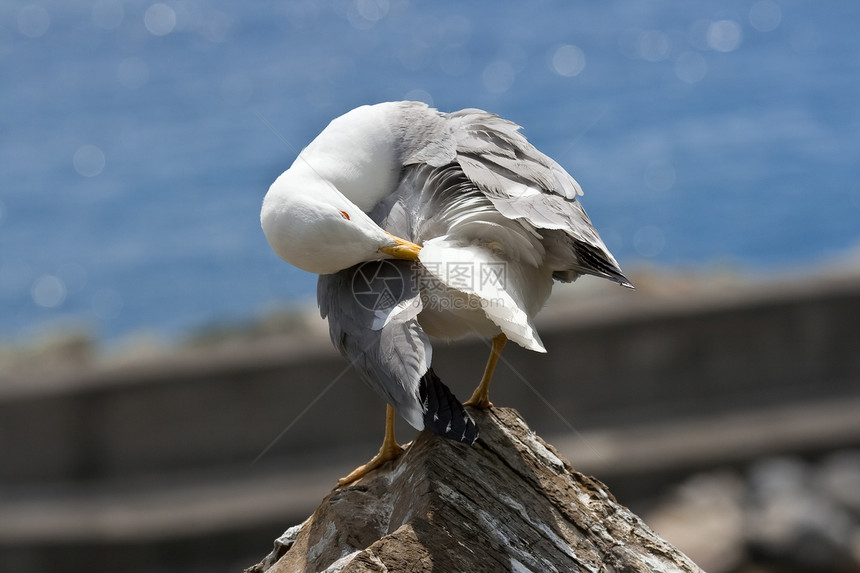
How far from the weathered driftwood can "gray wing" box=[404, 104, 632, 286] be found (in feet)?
2.48

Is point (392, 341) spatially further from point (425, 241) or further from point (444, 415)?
point (425, 241)

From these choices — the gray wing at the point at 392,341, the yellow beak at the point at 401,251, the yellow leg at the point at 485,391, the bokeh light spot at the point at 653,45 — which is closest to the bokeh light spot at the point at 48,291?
the yellow leg at the point at 485,391

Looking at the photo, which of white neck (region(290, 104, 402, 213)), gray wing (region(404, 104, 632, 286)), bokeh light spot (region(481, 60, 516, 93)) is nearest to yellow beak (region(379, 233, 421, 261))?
gray wing (region(404, 104, 632, 286))

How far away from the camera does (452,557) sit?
3229 millimetres

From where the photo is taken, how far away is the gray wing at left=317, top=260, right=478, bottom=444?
10.3 feet

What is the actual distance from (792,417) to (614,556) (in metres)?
5.80

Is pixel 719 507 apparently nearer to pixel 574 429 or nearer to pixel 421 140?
pixel 574 429

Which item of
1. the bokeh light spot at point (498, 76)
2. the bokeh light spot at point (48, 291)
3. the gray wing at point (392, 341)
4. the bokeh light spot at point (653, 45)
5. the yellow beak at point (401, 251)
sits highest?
the bokeh light spot at point (653, 45)

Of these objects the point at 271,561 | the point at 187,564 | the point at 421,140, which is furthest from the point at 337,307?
the point at 187,564

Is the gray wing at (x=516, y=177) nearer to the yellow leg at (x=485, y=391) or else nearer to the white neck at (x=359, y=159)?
the white neck at (x=359, y=159)

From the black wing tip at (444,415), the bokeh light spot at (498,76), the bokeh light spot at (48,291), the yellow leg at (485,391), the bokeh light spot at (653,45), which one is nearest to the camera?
the black wing tip at (444,415)

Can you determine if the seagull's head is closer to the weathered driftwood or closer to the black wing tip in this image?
the black wing tip

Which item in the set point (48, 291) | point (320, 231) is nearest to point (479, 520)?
point (320, 231)

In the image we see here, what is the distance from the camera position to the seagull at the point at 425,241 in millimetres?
3174
